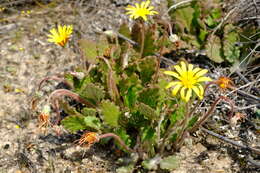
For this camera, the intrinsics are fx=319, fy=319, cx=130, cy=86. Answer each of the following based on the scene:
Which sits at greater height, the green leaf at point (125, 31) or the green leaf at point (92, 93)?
the green leaf at point (125, 31)

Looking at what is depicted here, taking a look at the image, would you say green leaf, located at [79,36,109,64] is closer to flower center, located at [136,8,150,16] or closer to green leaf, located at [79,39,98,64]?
green leaf, located at [79,39,98,64]

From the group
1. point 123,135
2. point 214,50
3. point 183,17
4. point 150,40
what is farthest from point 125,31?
point 123,135

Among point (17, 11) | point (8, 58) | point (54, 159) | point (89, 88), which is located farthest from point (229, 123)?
point (17, 11)

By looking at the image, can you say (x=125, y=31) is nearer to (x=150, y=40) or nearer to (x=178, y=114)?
(x=150, y=40)

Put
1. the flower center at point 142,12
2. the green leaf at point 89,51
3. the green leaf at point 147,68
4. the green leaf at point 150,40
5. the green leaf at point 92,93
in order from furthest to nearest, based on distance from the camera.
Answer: the green leaf at point 150,40
the green leaf at point 89,51
the flower center at point 142,12
the green leaf at point 147,68
the green leaf at point 92,93


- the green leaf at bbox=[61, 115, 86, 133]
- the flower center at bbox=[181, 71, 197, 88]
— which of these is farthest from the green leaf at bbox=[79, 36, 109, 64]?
the flower center at bbox=[181, 71, 197, 88]

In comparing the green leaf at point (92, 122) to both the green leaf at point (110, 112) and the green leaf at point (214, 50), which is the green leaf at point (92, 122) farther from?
the green leaf at point (214, 50)

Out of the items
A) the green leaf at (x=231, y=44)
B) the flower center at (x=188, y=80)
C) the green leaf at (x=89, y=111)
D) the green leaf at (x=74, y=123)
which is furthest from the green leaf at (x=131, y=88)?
the green leaf at (x=231, y=44)
